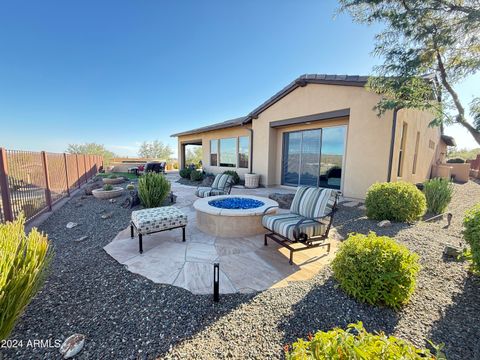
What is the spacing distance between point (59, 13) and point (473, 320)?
14.0 meters

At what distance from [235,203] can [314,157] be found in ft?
16.9

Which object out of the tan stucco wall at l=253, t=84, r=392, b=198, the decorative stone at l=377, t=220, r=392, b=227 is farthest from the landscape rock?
the decorative stone at l=377, t=220, r=392, b=227

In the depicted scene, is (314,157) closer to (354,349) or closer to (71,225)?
(354,349)

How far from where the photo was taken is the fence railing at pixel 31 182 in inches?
156

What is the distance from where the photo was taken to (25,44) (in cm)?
1198

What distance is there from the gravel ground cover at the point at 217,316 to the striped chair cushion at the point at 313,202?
3.59ft

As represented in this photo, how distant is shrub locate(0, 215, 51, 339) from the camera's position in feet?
4.96

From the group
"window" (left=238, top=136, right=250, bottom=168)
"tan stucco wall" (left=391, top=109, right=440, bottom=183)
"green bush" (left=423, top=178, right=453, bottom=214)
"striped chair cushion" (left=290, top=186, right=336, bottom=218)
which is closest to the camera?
"striped chair cushion" (left=290, top=186, right=336, bottom=218)

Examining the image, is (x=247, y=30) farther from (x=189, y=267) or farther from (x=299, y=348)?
(x=299, y=348)

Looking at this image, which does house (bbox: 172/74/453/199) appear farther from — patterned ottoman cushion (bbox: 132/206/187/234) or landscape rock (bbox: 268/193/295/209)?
patterned ottoman cushion (bbox: 132/206/187/234)

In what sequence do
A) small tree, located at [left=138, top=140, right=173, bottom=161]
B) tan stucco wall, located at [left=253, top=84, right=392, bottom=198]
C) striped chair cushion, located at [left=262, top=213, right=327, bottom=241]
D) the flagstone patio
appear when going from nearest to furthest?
the flagstone patio → striped chair cushion, located at [left=262, top=213, right=327, bottom=241] → tan stucco wall, located at [left=253, top=84, right=392, bottom=198] → small tree, located at [left=138, top=140, right=173, bottom=161]

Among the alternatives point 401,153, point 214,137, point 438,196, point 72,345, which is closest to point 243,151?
point 214,137

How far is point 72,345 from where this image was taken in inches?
66.0

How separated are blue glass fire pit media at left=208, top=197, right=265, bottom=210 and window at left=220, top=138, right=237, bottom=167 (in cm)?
710
